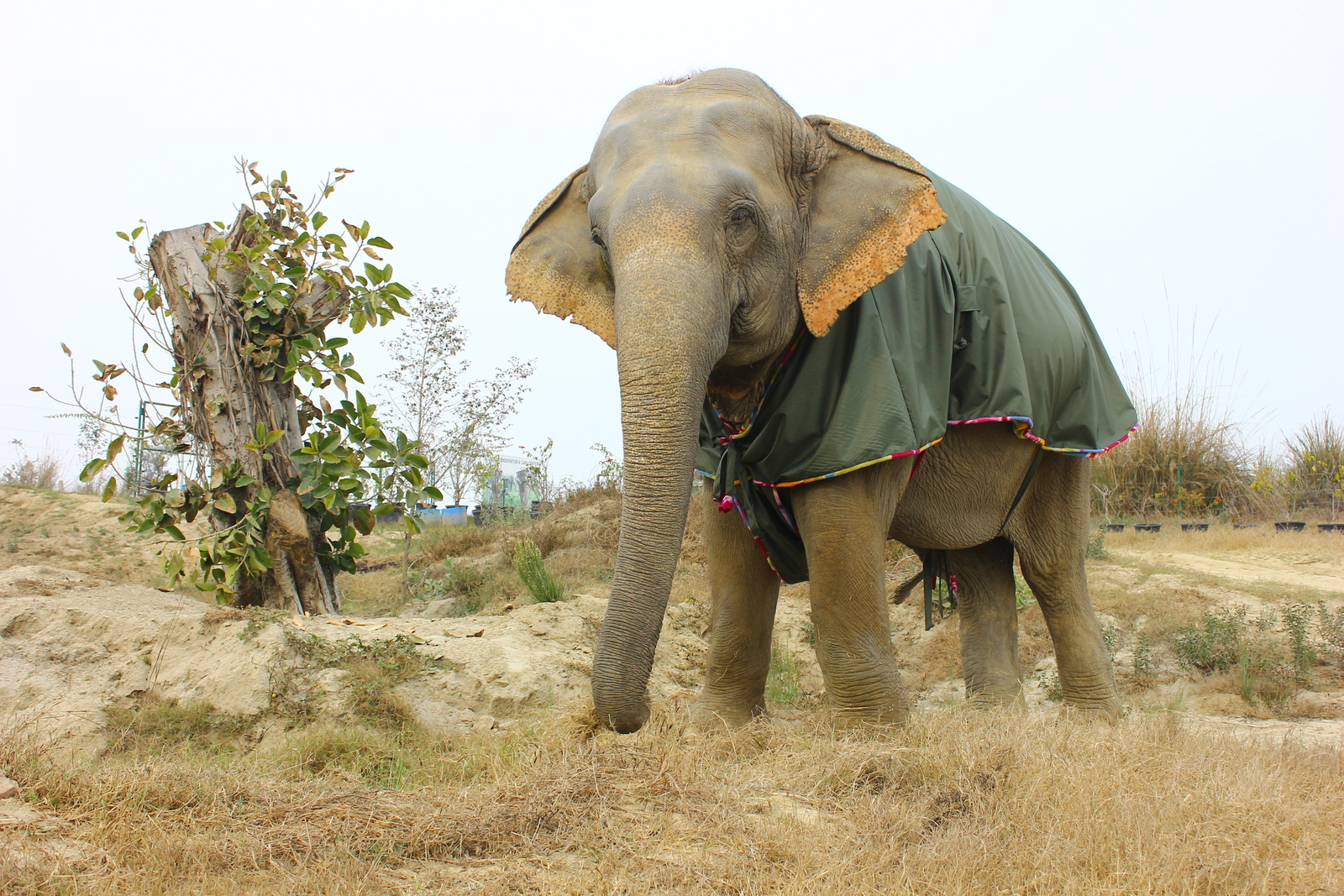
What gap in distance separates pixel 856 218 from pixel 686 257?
3.01 ft

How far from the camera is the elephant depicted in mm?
3484

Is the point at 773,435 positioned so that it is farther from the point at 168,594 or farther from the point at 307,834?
the point at 168,594

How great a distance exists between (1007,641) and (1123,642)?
218 centimetres

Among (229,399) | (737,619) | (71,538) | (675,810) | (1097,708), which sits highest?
(229,399)

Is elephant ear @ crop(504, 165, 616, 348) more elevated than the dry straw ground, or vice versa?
elephant ear @ crop(504, 165, 616, 348)

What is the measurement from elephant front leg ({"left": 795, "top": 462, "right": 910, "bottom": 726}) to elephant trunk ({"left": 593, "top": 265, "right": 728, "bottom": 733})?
2.68 feet

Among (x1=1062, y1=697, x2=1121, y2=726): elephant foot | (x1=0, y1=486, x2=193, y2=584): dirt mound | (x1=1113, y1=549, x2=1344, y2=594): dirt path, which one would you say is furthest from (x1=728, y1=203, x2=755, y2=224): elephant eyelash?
(x1=1113, y1=549, x2=1344, y2=594): dirt path

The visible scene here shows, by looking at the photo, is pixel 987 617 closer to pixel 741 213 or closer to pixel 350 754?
pixel 741 213

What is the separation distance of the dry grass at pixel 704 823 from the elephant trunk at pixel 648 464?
0.31m

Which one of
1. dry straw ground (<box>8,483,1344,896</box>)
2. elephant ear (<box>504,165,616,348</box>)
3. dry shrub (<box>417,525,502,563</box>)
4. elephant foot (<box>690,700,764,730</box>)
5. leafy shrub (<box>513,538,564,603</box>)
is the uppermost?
elephant ear (<box>504,165,616,348</box>)

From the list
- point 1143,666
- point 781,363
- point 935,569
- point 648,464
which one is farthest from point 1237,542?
point 648,464

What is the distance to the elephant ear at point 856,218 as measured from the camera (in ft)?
13.1

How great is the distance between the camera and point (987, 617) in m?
6.11

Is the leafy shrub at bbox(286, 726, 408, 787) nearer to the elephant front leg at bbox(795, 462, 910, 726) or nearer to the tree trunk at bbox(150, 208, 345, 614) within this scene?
the elephant front leg at bbox(795, 462, 910, 726)
